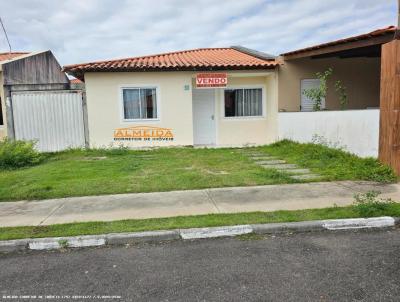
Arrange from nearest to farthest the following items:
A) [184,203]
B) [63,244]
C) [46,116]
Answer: [63,244]
[184,203]
[46,116]

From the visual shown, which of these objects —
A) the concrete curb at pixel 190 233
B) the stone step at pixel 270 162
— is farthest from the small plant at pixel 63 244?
the stone step at pixel 270 162

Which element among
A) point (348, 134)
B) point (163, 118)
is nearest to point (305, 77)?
point (348, 134)

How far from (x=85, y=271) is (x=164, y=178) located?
4.27m

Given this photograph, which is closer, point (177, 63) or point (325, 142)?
point (325, 142)

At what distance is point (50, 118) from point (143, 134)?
3309 mm

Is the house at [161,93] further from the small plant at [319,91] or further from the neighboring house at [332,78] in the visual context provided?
the small plant at [319,91]

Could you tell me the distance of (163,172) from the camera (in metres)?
8.92

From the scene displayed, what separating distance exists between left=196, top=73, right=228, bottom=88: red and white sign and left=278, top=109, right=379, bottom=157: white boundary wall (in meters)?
2.39

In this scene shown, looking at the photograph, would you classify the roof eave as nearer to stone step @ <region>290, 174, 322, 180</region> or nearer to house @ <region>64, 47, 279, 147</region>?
house @ <region>64, 47, 279, 147</region>

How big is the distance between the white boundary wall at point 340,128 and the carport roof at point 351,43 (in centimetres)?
179

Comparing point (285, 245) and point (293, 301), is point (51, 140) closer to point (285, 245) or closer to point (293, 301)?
point (285, 245)

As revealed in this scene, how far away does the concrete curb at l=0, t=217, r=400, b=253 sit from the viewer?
15.5 feet

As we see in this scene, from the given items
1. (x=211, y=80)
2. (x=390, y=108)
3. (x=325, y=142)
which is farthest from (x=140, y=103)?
(x=390, y=108)

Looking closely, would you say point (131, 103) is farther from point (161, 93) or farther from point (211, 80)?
point (211, 80)
